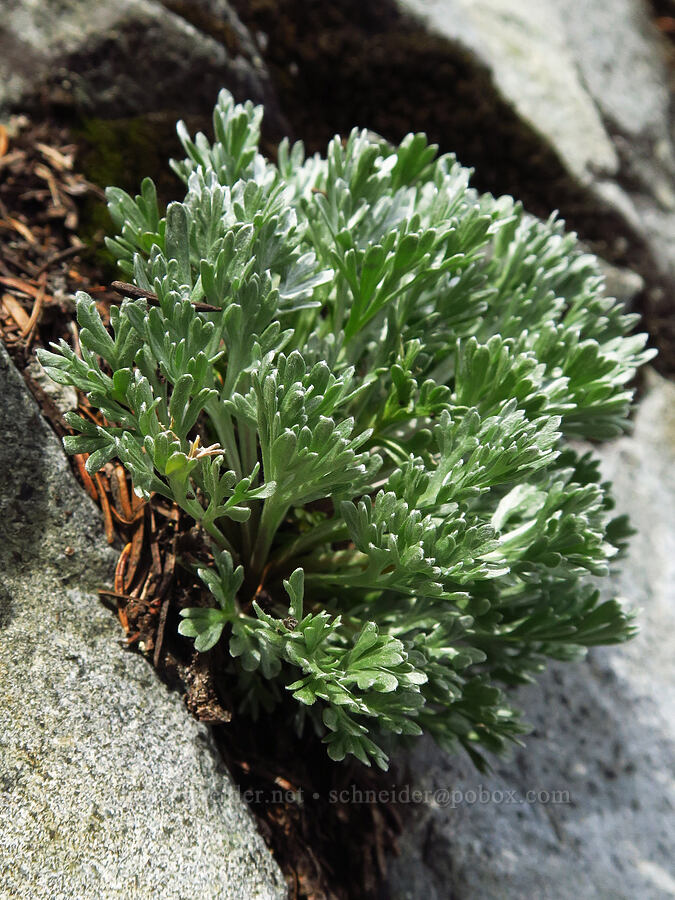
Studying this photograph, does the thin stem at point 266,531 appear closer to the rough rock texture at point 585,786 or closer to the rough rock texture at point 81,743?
the rough rock texture at point 81,743

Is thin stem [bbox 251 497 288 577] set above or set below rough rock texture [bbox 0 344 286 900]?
above

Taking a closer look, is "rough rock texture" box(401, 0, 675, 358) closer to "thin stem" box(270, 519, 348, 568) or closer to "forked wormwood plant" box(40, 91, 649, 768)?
"forked wormwood plant" box(40, 91, 649, 768)

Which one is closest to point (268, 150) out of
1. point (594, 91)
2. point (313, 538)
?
point (313, 538)

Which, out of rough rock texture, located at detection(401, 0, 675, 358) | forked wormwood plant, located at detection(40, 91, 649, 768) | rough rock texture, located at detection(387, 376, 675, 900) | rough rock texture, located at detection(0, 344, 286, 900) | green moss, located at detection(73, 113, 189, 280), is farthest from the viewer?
rough rock texture, located at detection(401, 0, 675, 358)

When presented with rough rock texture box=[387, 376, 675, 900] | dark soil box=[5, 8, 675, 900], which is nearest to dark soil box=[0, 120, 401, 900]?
dark soil box=[5, 8, 675, 900]

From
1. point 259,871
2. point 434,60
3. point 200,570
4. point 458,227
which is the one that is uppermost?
point 434,60

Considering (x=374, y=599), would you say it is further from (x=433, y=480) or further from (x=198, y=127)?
(x=198, y=127)

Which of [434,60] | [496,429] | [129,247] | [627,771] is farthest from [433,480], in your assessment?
[434,60]

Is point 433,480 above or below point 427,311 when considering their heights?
below
